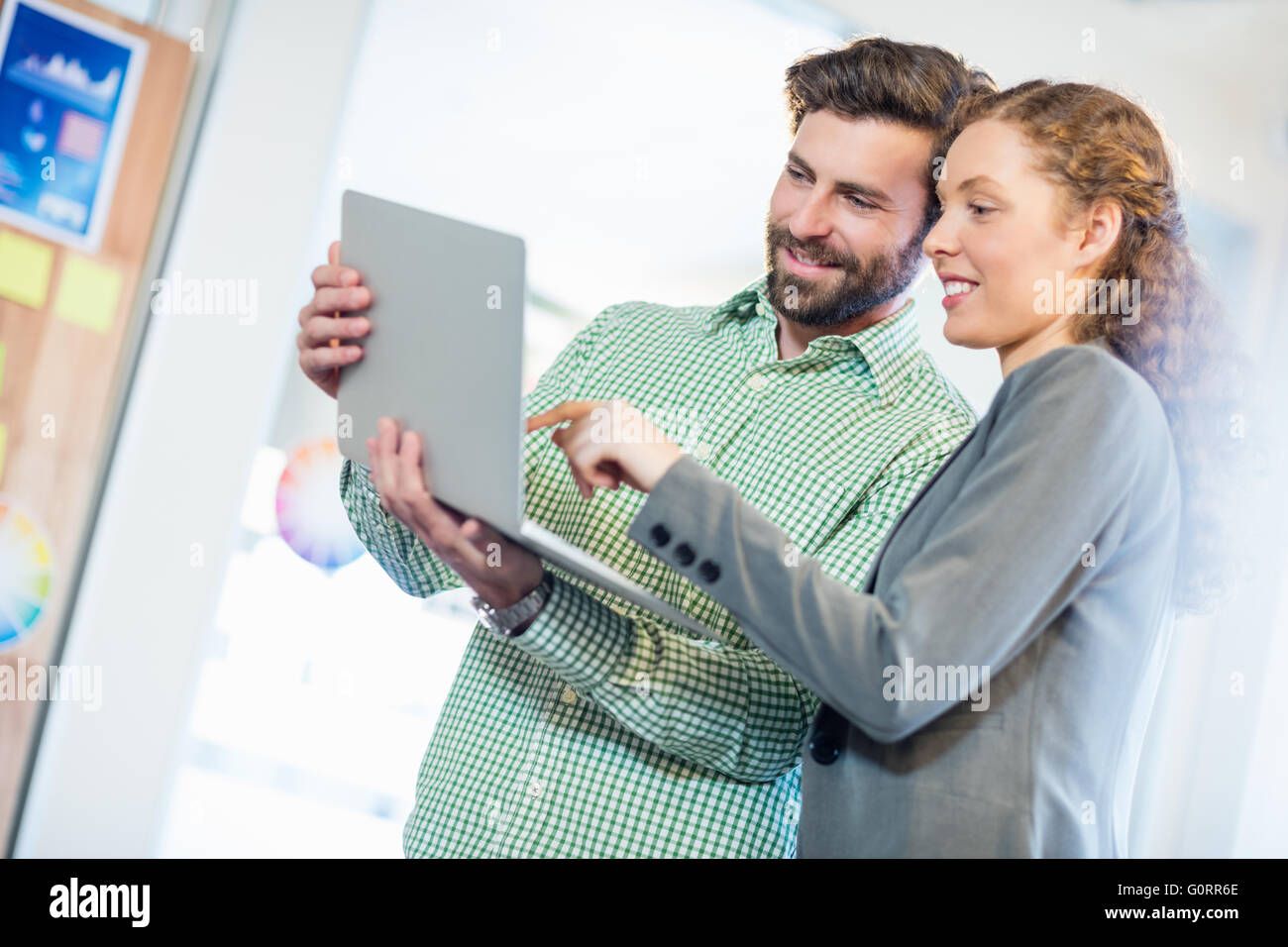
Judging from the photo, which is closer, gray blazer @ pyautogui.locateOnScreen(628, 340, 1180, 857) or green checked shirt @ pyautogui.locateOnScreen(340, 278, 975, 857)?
gray blazer @ pyautogui.locateOnScreen(628, 340, 1180, 857)

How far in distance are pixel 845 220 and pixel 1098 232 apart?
1.57 feet

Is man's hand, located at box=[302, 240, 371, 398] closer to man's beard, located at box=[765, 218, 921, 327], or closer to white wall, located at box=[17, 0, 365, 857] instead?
man's beard, located at box=[765, 218, 921, 327]

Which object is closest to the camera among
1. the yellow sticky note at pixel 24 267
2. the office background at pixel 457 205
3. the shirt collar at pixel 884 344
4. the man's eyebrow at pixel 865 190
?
the shirt collar at pixel 884 344

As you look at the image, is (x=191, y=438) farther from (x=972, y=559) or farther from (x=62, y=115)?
(x=972, y=559)

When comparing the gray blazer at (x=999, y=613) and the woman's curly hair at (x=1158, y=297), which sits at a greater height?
the woman's curly hair at (x=1158, y=297)

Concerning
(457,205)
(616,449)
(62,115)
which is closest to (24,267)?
(62,115)

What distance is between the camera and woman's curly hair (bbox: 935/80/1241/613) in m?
1.07

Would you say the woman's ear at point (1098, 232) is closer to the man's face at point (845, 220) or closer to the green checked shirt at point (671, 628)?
the green checked shirt at point (671, 628)

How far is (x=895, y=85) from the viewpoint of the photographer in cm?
160

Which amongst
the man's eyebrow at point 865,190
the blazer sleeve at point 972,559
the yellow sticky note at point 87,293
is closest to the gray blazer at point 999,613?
the blazer sleeve at point 972,559

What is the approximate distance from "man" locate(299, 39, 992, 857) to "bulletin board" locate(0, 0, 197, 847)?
1270 mm

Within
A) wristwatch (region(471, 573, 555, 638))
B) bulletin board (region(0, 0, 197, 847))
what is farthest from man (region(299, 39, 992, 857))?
bulletin board (region(0, 0, 197, 847))

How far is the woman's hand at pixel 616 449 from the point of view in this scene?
1010 mm

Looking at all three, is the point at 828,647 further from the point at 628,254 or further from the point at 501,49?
the point at 628,254
